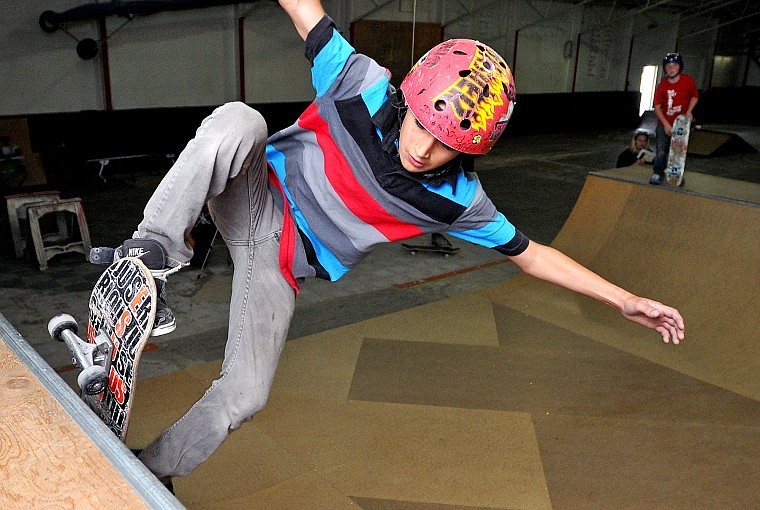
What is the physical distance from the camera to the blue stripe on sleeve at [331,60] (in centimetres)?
192

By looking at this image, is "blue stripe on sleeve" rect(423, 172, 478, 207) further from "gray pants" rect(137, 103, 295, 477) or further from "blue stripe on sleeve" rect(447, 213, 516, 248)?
"gray pants" rect(137, 103, 295, 477)

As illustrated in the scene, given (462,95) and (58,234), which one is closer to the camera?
(462,95)

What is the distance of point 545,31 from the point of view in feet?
58.6

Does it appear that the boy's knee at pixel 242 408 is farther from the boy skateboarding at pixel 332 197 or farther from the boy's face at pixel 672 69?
the boy's face at pixel 672 69

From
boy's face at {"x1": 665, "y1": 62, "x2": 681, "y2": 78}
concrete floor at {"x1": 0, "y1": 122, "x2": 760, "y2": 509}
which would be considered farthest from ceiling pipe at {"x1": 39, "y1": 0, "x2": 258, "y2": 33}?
boy's face at {"x1": 665, "y1": 62, "x2": 681, "y2": 78}

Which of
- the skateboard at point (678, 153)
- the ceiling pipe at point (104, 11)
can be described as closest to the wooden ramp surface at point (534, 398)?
the skateboard at point (678, 153)

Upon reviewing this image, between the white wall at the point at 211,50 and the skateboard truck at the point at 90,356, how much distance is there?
4.69 metres

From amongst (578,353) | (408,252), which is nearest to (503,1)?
(408,252)

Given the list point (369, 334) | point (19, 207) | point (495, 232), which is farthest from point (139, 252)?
point (19, 207)

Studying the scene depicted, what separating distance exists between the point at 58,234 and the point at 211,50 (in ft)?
20.6

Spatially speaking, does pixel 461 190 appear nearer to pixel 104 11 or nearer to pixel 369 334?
pixel 369 334

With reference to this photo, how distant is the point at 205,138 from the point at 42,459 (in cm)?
83

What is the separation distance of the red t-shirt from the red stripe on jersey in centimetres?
674

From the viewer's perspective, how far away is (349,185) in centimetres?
202
